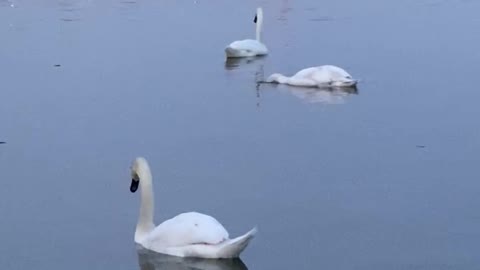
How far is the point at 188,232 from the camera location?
591cm

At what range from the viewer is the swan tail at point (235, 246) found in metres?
5.59

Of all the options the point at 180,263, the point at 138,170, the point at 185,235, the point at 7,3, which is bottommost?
the point at 7,3

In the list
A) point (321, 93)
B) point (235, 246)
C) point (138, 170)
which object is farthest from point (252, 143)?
point (235, 246)

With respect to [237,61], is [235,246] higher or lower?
higher

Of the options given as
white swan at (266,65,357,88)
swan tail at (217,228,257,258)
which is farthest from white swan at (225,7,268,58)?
swan tail at (217,228,257,258)

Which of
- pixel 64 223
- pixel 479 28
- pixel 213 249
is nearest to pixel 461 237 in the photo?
pixel 213 249

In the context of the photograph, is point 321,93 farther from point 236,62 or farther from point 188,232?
point 188,232

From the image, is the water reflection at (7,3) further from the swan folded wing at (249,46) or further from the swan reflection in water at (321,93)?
the swan reflection in water at (321,93)

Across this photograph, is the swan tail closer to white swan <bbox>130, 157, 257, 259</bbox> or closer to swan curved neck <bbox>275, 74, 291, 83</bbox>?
white swan <bbox>130, 157, 257, 259</bbox>

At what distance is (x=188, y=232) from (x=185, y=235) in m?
0.03

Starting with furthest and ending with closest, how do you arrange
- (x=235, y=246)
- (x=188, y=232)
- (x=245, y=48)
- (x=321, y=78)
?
(x=245, y=48) → (x=321, y=78) → (x=188, y=232) → (x=235, y=246)

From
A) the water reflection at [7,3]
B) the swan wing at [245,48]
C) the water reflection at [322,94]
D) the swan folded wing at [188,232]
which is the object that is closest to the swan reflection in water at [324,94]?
the water reflection at [322,94]

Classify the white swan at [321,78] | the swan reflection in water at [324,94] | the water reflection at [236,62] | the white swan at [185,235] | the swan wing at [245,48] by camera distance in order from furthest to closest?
the swan wing at [245,48] < the water reflection at [236,62] < the white swan at [321,78] < the swan reflection in water at [324,94] < the white swan at [185,235]

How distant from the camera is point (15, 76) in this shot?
11.6 m
